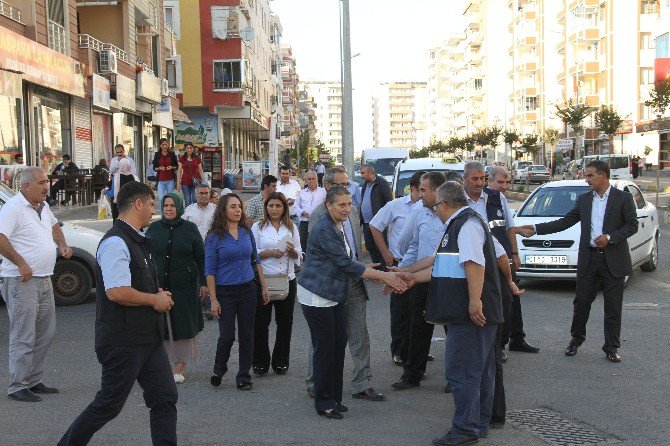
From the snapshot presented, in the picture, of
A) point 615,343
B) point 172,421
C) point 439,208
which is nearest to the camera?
point 172,421

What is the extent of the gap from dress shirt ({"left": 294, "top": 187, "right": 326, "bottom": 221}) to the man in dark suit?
591cm

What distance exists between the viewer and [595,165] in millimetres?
8406

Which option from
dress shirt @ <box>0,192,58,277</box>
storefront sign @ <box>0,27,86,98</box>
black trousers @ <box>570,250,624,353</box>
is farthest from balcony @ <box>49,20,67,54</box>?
black trousers @ <box>570,250,624,353</box>

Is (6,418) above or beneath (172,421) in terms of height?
beneath

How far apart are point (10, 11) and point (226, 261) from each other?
57.5 ft

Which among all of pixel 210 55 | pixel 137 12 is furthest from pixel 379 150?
pixel 210 55

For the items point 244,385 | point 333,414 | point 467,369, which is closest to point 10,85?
point 244,385

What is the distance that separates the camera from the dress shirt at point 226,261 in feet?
24.5

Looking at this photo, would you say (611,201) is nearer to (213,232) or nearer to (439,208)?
(439,208)

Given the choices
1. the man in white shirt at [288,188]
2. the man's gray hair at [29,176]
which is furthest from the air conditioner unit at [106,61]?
the man's gray hair at [29,176]

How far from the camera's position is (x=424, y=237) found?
725cm

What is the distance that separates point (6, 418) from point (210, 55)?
46.1 metres

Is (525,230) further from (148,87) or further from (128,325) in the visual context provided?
(148,87)

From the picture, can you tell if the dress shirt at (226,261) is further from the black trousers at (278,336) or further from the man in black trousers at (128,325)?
the man in black trousers at (128,325)
